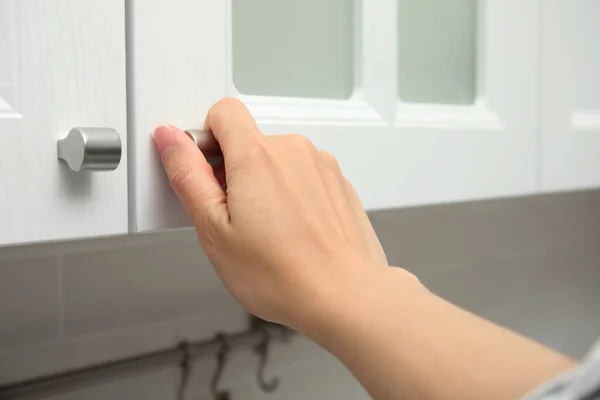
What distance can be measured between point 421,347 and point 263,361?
1.71 ft

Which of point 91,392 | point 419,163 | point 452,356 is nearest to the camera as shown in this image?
point 452,356

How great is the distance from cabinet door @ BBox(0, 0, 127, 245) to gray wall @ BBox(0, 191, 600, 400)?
30 centimetres

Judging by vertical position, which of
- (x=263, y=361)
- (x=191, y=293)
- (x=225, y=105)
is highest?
(x=225, y=105)

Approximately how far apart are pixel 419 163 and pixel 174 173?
0.24 m

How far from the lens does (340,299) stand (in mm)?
410

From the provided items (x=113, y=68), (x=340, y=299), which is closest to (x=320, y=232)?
(x=340, y=299)

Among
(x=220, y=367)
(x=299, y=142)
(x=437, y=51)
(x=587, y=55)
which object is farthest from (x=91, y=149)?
(x=587, y=55)

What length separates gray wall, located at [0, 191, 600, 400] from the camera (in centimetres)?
68

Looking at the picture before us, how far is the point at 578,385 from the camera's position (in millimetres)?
264

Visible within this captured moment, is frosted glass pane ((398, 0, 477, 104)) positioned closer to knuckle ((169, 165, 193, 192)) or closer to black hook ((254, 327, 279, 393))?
knuckle ((169, 165, 193, 192))

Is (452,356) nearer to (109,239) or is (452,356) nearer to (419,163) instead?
(419,163)

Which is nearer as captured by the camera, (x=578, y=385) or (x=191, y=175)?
(x=578, y=385)

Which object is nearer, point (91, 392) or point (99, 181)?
point (99, 181)

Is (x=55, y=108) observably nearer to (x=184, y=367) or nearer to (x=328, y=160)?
(x=328, y=160)
